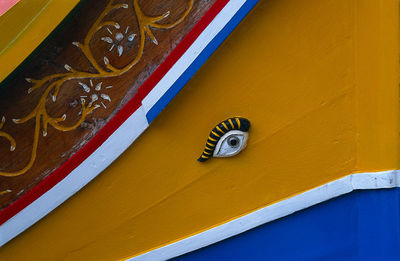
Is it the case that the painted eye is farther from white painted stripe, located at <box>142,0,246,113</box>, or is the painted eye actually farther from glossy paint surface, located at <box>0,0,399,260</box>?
white painted stripe, located at <box>142,0,246,113</box>

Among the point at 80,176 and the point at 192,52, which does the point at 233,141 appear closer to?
the point at 192,52

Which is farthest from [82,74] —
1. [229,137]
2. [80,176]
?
[229,137]

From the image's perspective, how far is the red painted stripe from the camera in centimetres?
110

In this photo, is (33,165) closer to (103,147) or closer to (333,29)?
(103,147)

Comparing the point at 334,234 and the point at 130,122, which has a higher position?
the point at 130,122

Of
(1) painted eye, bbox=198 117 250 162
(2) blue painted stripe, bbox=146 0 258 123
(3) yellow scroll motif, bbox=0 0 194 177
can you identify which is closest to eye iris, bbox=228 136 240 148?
(1) painted eye, bbox=198 117 250 162

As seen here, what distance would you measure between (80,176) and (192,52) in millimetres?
390

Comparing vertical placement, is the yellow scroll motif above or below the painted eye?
above

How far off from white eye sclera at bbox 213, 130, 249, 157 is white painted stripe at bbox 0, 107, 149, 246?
168 mm

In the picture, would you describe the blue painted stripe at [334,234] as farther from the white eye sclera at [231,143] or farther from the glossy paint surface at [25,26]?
the glossy paint surface at [25,26]

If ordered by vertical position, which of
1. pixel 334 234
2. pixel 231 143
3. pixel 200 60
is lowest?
pixel 334 234

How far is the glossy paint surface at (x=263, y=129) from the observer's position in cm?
108

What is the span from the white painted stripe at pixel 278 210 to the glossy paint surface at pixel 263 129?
2cm

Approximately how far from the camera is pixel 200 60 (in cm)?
110
